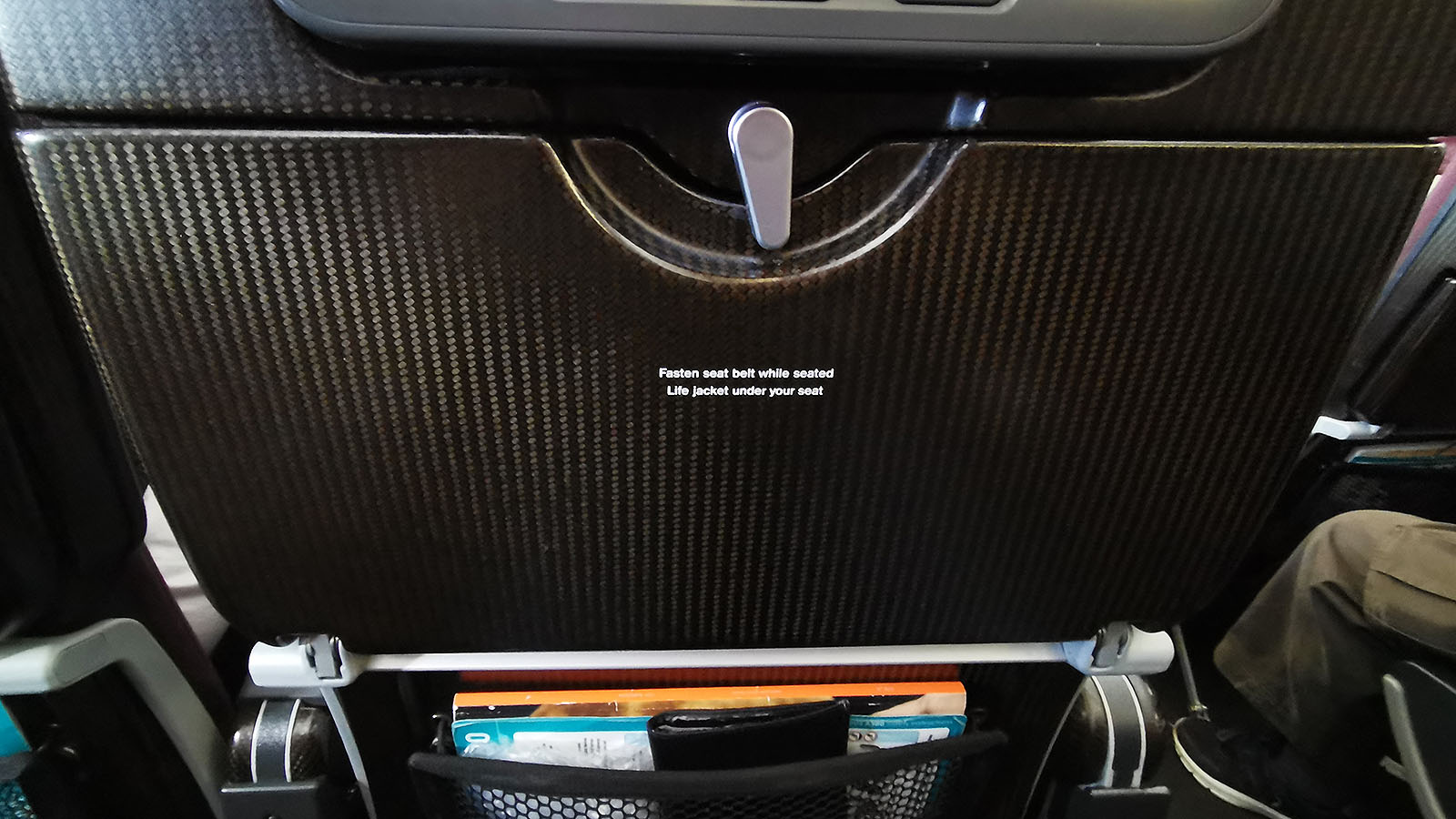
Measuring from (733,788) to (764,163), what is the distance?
35 centimetres

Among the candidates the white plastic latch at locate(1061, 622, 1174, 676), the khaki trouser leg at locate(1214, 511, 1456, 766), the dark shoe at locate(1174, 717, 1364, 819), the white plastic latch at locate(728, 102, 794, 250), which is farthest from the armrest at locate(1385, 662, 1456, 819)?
the white plastic latch at locate(728, 102, 794, 250)

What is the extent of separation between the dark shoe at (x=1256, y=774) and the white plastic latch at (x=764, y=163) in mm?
1272

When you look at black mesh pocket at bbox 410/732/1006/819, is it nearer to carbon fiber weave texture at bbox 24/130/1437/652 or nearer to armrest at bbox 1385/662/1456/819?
carbon fiber weave texture at bbox 24/130/1437/652

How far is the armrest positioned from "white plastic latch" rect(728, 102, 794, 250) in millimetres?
867

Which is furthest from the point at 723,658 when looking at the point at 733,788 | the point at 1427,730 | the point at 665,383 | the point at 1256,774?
the point at 1256,774

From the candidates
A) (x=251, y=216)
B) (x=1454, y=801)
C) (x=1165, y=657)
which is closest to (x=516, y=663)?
(x=251, y=216)

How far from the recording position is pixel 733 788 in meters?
0.50

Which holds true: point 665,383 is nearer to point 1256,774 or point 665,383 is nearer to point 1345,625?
point 1345,625

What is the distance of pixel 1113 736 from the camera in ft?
2.02

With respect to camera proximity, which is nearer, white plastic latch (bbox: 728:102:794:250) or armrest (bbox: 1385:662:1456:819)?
white plastic latch (bbox: 728:102:794:250)

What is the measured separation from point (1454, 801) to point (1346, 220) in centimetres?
75

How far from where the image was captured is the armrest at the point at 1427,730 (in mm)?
833

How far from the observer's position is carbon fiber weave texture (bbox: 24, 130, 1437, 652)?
38cm

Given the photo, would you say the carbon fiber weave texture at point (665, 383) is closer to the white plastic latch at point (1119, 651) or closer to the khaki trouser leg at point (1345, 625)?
the white plastic latch at point (1119, 651)
